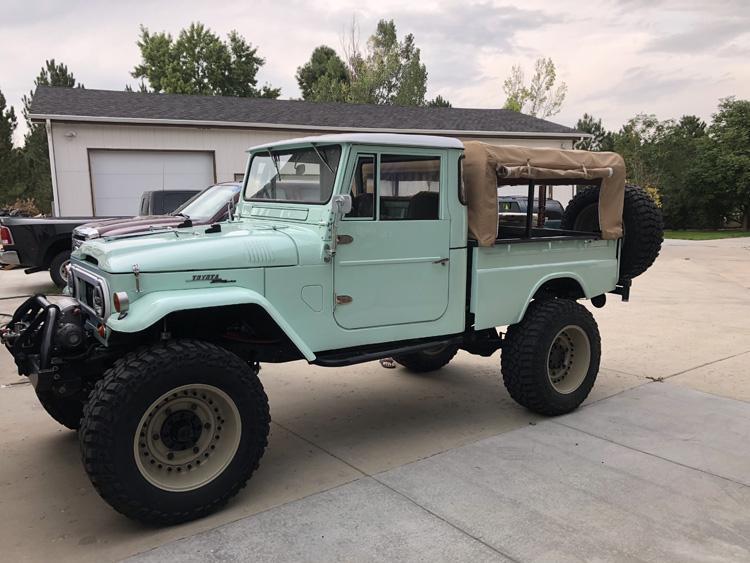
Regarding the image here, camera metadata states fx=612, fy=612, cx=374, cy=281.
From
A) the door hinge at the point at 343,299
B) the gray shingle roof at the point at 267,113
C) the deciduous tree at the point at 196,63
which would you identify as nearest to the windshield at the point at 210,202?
the door hinge at the point at 343,299

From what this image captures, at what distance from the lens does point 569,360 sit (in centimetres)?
502

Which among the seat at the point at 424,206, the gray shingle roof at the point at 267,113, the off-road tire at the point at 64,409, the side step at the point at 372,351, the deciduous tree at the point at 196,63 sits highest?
the deciduous tree at the point at 196,63

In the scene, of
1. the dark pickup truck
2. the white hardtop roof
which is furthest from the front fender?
the dark pickup truck

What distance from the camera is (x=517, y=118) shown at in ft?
73.5

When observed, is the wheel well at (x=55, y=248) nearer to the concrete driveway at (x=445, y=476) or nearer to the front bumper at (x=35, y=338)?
the concrete driveway at (x=445, y=476)

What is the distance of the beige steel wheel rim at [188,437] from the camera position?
3197mm

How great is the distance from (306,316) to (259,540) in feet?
4.13

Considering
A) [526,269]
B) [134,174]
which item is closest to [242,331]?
[526,269]

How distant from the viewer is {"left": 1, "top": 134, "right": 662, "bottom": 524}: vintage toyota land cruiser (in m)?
3.16

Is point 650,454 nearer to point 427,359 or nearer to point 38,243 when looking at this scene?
point 427,359

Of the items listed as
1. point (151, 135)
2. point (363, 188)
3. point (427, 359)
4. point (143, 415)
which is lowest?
point (427, 359)

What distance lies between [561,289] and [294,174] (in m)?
2.48

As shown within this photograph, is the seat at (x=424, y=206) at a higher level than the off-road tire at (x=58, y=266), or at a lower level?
higher

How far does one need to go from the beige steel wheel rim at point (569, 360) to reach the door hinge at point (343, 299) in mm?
1953
